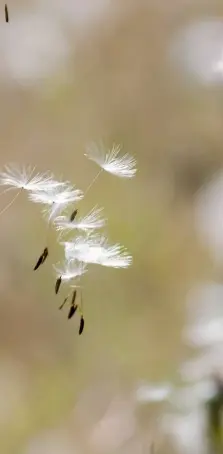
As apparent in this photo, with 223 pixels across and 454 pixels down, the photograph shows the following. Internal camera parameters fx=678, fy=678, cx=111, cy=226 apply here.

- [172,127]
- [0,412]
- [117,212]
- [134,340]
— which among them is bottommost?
[0,412]

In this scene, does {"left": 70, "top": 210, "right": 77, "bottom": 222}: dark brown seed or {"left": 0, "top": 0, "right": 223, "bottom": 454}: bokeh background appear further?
{"left": 0, "top": 0, "right": 223, "bottom": 454}: bokeh background

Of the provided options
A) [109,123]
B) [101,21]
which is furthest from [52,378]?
[101,21]

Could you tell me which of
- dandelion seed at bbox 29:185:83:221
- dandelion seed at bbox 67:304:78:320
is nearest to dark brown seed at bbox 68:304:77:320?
dandelion seed at bbox 67:304:78:320

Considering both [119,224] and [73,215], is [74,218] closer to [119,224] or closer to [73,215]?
[73,215]

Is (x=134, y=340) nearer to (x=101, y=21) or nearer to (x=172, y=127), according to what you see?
(x=172, y=127)

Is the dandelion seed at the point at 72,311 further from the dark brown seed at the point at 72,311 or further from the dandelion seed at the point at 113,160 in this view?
the dandelion seed at the point at 113,160

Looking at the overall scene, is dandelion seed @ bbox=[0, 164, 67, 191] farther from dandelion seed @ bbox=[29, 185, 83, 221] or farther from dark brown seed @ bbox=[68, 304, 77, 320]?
dark brown seed @ bbox=[68, 304, 77, 320]

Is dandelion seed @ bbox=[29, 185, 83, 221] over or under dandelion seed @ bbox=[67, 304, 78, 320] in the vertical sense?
over
